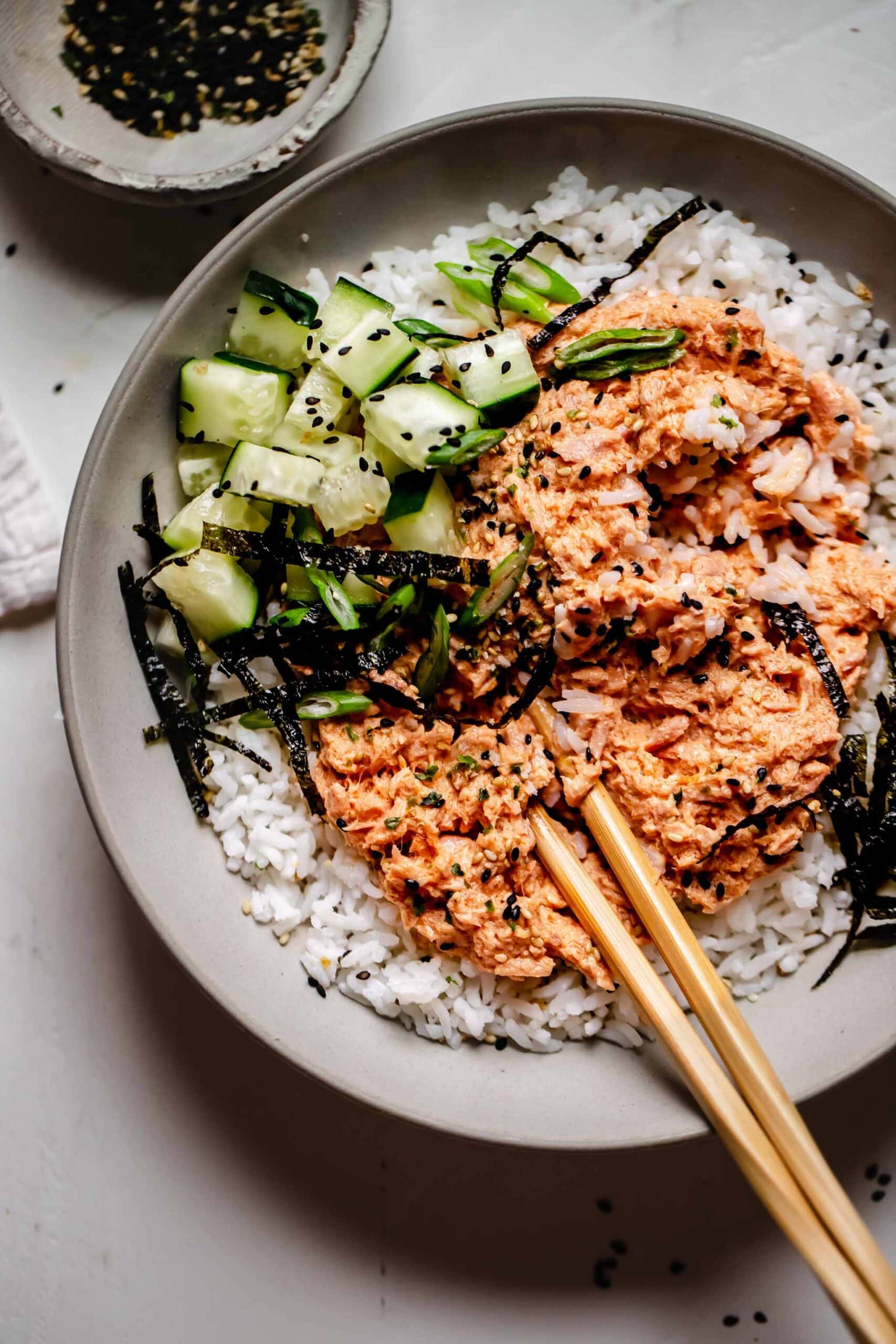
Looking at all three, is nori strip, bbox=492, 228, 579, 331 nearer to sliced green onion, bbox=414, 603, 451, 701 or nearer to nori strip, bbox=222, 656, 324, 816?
sliced green onion, bbox=414, 603, 451, 701

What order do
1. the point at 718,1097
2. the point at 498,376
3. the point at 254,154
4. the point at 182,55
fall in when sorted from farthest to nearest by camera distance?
the point at 182,55 < the point at 254,154 < the point at 498,376 < the point at 718,1097

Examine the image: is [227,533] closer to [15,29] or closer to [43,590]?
[43,590]

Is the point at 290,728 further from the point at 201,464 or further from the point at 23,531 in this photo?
the point at 23,531

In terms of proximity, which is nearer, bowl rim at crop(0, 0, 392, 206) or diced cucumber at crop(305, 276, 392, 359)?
diced cucumber at crop(305, 276, 392, 359)

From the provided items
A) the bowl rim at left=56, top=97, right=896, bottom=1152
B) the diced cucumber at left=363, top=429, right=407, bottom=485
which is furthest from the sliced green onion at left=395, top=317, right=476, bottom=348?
the bowl rim at left=56, top=97, right=896, bottom=1152

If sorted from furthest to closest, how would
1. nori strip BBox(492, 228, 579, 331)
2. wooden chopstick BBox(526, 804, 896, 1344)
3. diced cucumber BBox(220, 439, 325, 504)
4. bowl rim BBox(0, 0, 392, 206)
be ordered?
bowl rim BBox(0, 0, 392, 206) < nori strip BBox(492, 228, 579, 331) < diced cucumber BBox(220, 439, 325, 504) < wooden chopstick BBox(526, 804, 896, 1344)

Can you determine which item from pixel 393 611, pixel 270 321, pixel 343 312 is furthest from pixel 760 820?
pixel 270 321
